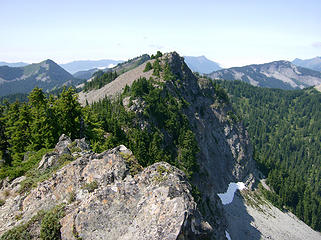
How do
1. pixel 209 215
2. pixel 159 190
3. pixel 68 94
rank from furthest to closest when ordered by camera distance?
pixel 209 215, pixel 68 94, pixel 159 190

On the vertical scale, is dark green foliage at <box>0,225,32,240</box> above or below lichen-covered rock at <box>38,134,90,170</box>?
below

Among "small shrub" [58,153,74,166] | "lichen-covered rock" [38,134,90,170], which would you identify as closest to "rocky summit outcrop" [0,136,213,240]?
"small shrub" [58,153,74,166]

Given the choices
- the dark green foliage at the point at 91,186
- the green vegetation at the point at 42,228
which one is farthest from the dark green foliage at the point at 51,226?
the dark green foliage at the point at 91,186

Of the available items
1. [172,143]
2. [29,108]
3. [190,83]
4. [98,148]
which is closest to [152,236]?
[98,148]

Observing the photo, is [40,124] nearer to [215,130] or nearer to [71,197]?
[71,197]

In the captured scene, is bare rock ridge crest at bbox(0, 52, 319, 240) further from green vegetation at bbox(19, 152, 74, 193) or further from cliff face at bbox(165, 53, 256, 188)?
cliff face at bbox(165, 53, 256, 188)

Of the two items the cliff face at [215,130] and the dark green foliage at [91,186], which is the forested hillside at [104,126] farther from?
the dark green foliage at [91,186]

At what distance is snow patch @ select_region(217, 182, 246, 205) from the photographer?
8806 cm

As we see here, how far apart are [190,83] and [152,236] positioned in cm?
9005

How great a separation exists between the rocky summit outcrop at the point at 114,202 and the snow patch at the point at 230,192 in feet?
252

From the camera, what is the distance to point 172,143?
68.1 m

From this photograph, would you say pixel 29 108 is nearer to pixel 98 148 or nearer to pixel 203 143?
pixel 98 148

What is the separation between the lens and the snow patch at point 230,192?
289 ft

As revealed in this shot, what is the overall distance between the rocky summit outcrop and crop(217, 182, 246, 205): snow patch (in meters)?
76.9
